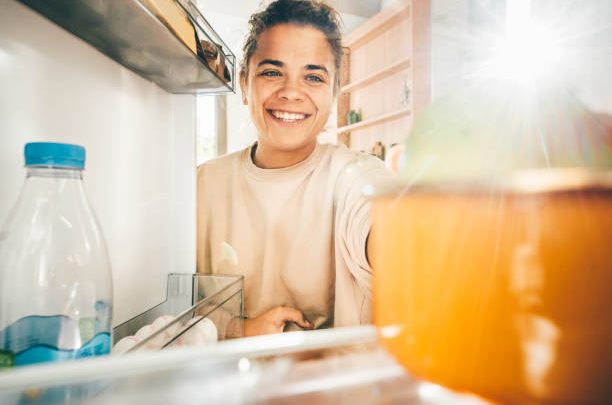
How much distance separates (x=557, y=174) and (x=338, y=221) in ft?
2.05

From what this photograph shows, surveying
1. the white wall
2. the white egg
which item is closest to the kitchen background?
the white wall

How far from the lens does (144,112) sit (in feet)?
2.45

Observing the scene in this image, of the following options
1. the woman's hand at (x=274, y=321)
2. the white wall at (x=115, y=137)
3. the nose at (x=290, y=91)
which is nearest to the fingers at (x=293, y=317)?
the woman's hand at (x=274, y=321)

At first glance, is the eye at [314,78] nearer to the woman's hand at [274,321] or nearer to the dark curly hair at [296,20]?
the dark curly hair at [296,20]

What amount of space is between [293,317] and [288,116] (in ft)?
1.50

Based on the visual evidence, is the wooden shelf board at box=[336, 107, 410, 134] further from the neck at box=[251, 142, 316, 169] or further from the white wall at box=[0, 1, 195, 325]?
the white wall at box=[0, 1, 195, 325]

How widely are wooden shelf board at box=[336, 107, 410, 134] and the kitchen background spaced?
0.11ft

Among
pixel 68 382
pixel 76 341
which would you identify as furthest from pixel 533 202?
pixel 76 341

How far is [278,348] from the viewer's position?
273mm

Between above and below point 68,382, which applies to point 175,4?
above

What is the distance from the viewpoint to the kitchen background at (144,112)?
481mm

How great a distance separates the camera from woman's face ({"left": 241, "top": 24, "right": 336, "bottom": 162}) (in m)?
0.79

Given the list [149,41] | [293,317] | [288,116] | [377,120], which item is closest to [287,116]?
[288,116]

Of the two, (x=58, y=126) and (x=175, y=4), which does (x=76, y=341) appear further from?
(x=175, y=4)
